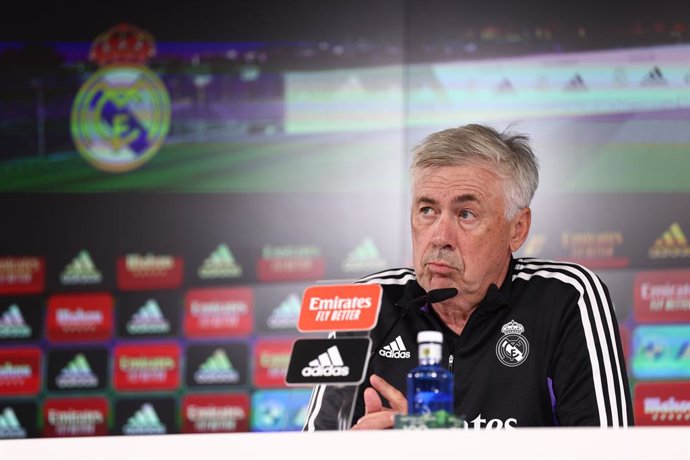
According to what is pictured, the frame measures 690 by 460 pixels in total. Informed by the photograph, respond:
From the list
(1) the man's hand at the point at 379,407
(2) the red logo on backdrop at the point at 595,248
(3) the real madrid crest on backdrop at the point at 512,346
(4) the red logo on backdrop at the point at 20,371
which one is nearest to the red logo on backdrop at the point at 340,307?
(1) the man's hand at the point at 379,407

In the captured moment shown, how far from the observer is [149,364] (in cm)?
376

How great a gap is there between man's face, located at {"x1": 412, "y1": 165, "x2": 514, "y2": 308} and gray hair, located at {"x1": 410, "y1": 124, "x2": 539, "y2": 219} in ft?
0.05

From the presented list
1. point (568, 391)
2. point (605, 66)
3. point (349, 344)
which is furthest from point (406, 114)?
point (349, 344)

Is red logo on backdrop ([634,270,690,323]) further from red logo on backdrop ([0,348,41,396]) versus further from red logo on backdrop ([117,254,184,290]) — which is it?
red logo on backdrop ([0,348,41,396])

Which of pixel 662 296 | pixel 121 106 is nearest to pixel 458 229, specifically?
pixel 662 296

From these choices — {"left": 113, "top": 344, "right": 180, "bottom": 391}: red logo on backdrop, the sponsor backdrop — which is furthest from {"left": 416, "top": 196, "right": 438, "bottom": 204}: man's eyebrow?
{"left": 113, "top": 344, "right": 180, "bottom": 391}: red logo on backdrop

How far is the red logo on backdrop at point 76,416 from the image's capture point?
3.74 metres

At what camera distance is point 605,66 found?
149 inches

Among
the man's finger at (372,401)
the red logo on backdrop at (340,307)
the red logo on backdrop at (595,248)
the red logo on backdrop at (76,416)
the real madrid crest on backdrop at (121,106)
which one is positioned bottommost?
the red logo on backdrop at (76,416)

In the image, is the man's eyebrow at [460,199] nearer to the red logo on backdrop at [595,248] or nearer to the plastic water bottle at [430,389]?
the plastic water bottle at [430,389]

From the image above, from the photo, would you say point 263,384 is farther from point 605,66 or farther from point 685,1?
point 685,1

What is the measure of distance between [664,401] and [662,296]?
1.24 ft

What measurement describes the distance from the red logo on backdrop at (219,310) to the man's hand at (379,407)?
1.91 meters

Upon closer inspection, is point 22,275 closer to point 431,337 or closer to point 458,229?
point 458,229
